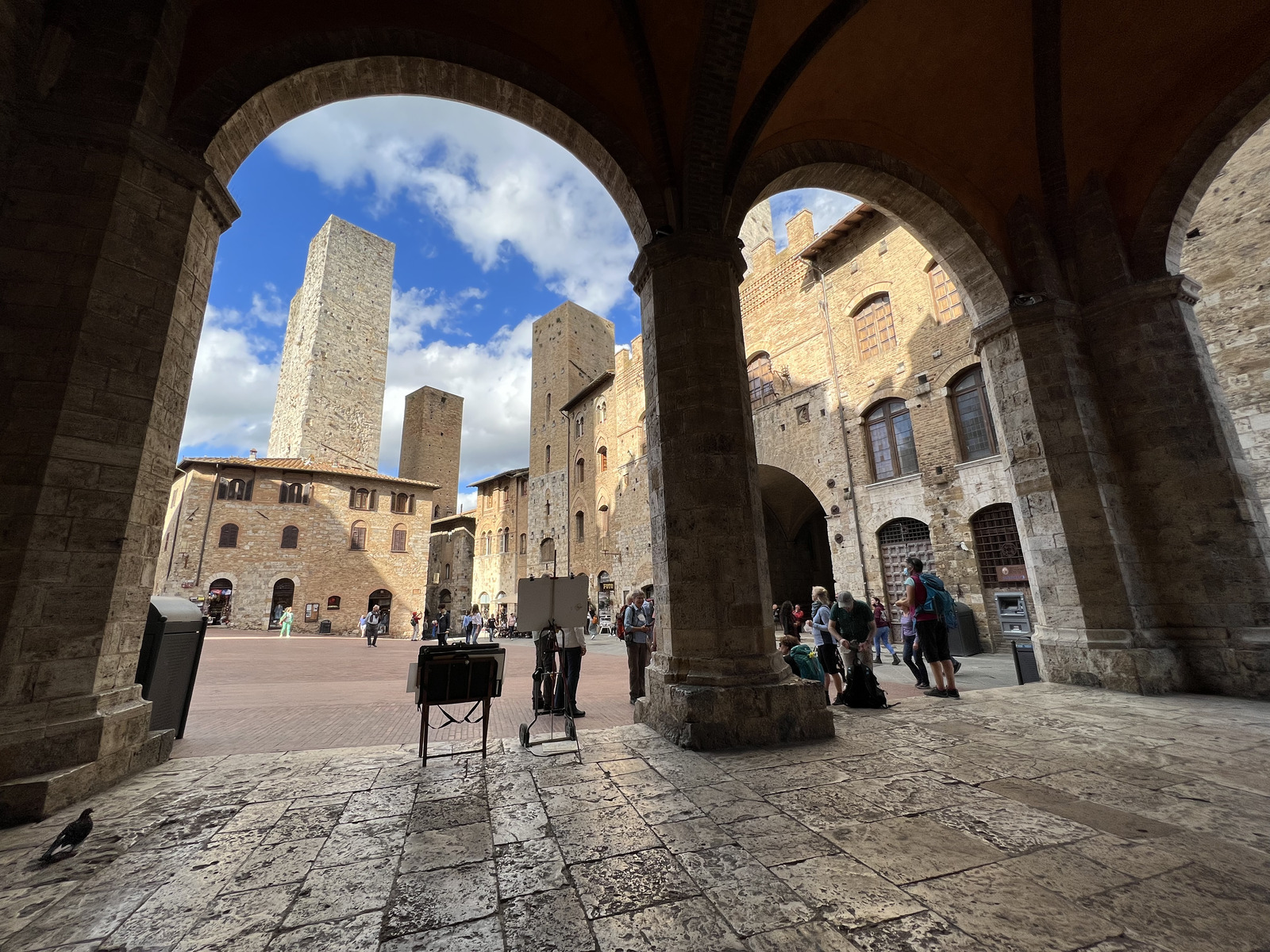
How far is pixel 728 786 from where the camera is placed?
2986 mm

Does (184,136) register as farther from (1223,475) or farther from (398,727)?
(1223,475)

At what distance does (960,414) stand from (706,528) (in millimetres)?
10409

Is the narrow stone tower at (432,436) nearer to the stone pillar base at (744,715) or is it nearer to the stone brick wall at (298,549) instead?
the stone brick wall at (298,549)

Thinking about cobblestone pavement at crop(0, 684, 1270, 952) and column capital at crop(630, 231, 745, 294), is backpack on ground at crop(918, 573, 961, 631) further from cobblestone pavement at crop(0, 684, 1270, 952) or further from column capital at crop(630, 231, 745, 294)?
column capital at crop(630, 231, 745, 294)

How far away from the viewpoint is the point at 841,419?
14273 millimetres

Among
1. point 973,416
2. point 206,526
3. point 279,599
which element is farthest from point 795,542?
point 206,526

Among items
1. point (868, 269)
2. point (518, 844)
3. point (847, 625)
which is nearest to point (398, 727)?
point (518, 844)

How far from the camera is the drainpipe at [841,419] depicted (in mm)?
13492

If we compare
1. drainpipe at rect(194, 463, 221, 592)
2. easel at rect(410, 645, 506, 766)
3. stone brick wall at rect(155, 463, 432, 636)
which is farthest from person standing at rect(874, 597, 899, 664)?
drainpipe at rect(194, 463, 221, 592)

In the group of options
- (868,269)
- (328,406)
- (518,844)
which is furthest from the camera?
(328,406)

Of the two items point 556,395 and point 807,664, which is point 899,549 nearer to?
point 807,664

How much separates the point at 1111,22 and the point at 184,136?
9729 millimetres

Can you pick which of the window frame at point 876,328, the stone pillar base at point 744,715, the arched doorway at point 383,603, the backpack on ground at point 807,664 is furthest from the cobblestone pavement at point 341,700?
the arched doorway at point 383,603

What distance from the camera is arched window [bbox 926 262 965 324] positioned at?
11812 mm
